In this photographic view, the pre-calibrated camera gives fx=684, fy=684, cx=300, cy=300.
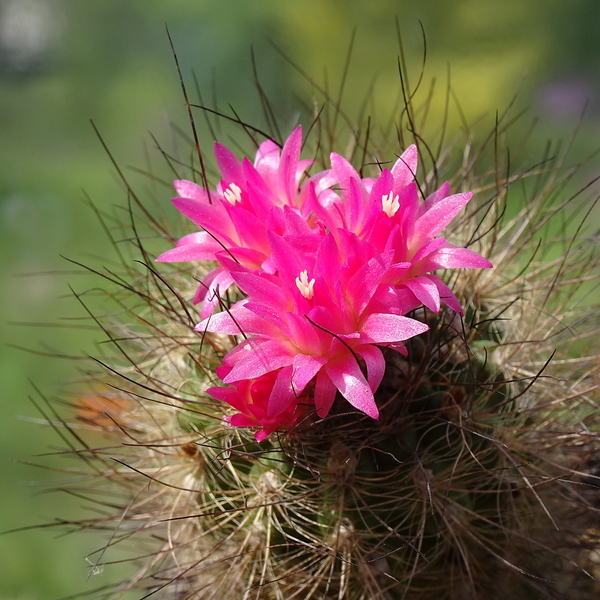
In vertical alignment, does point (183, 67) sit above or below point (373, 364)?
above

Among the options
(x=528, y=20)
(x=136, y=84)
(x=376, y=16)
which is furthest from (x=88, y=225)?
(x=528, y=20)

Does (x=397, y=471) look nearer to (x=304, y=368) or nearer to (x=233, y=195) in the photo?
(x=304, y=368)

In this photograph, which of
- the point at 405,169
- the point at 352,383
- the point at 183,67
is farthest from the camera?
the point at 183,67

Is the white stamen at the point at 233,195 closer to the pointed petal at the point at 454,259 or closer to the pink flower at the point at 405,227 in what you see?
the pink flower at the point at 405,227

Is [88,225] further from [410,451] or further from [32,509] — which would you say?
[410,451]

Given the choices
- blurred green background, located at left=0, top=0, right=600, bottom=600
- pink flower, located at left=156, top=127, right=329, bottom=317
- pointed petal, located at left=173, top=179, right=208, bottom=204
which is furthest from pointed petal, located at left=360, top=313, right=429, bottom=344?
blurred green background, located at left=0, top=0, right=600, bottom=600

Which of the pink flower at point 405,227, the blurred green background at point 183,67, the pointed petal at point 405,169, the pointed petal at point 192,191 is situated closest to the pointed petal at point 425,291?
the pink flower at point 405,227

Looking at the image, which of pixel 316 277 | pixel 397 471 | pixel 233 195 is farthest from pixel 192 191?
pixel 397 471
